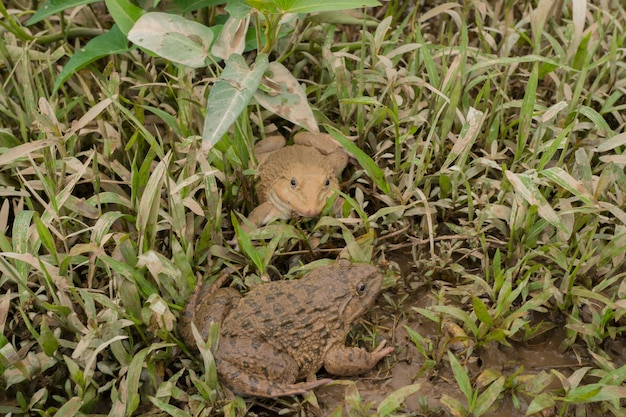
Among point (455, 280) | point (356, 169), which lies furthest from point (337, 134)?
point (455, 280)

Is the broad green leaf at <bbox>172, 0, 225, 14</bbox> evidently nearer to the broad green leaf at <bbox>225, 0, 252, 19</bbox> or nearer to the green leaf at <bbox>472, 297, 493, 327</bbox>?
the broad green leaf at <bbox>225, 0, 252, 19</bbox>

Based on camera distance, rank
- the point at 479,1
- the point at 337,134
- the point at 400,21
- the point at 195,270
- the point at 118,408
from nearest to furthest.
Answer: the point at 118,408, the point at 195,270, the point at 337,134, the point at 479,1, the point at 400,21

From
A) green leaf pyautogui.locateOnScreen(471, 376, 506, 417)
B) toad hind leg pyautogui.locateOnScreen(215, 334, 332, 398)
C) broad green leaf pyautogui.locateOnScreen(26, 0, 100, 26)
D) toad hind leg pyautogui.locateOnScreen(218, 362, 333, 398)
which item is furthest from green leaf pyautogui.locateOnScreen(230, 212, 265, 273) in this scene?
broad green leaf pyautogui.locateOnScreen(26, 0, 100, 26)

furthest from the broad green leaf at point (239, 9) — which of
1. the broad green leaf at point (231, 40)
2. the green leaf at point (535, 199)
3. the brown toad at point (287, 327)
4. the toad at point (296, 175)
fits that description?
the green leaf at point (535, 199)

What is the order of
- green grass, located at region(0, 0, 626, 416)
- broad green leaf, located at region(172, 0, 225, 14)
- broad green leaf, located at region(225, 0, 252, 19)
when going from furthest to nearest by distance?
broad green leaf, located at region(172, 0, 225, 14)
broad green leaf, located at region(225, 0, 252, 19)
green grass, located at region(0, 0, 626, 416)

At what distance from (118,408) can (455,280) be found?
1697 mm

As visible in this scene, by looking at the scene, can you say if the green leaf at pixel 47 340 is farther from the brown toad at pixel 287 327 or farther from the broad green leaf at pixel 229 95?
the broad green leaf at pixel 229 95

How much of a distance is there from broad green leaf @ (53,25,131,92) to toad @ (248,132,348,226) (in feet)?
3.11

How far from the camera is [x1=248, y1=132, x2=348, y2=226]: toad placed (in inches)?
134

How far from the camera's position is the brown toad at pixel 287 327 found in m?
2.85

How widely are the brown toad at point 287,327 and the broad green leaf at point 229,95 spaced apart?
766 millimetres

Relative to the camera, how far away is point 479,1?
13.5ft

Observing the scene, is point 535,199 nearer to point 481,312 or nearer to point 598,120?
point 481,312

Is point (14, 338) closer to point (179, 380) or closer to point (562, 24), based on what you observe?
point (179, 380)
